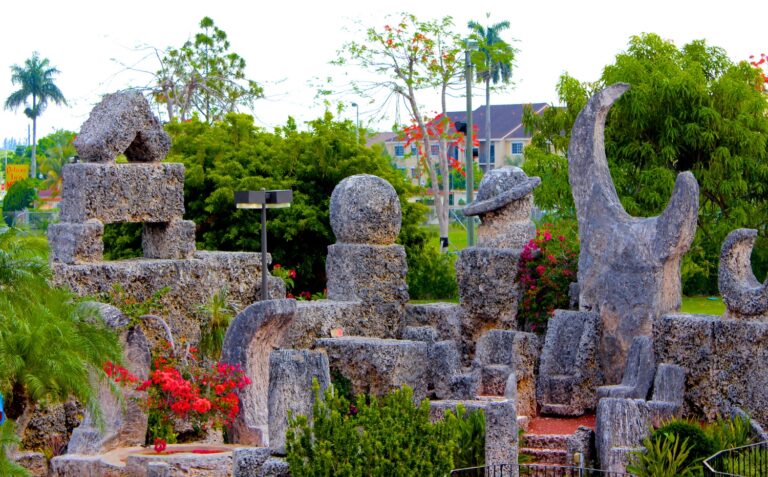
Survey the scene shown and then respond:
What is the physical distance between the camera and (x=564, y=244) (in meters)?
19.8

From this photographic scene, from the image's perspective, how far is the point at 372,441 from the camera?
1162 centimetres

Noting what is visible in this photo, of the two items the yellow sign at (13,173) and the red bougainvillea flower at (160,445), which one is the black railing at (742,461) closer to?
the red bougainvillea flower at (160,445)

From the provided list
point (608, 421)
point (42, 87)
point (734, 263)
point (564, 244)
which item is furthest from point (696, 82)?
point (42, 87)

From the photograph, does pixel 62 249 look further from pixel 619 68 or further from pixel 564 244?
pixel 619 68

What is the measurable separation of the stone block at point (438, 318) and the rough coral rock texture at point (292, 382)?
4.52 m

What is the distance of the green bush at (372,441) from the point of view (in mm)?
11594

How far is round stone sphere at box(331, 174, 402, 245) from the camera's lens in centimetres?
1745

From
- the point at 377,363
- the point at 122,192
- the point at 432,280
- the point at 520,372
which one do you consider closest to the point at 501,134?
the point at 432,280

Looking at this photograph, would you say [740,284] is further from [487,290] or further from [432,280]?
[432,280]

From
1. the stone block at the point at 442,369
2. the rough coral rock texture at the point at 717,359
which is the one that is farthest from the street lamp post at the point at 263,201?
the rough coral rock texture at the point at 717,359

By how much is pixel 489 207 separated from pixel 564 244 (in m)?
1.69

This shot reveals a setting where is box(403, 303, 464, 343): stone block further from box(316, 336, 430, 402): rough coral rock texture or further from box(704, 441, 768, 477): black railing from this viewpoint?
box(704, 441, 768, 477): black railing

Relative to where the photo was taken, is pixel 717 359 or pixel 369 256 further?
pixel 369 256

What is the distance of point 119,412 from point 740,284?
7559 millimetres
